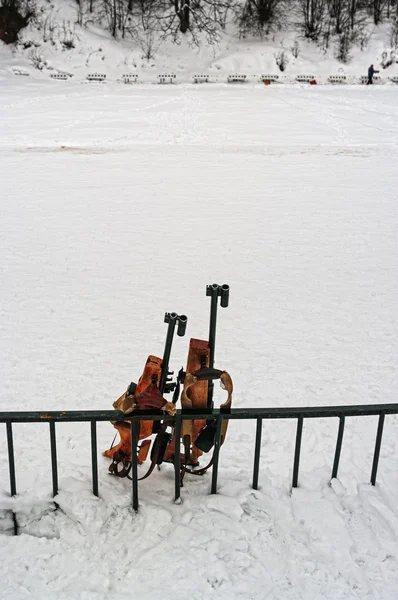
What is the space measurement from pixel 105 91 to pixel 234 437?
30.1 meters

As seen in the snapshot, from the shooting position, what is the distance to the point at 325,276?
9320 mm

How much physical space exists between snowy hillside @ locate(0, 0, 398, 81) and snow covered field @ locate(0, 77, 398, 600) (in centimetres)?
1952

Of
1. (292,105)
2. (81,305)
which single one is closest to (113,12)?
(292,105)

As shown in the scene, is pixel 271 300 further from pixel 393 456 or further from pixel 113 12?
pixel 113 12

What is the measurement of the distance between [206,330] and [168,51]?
38391mm

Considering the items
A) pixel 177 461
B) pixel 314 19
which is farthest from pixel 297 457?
pixel 314 19

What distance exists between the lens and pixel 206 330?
7453mm

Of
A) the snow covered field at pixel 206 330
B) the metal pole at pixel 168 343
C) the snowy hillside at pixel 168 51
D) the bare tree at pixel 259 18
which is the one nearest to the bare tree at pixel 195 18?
the snowy hillside at pixel 168 51

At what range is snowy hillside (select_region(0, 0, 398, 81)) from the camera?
127 feet

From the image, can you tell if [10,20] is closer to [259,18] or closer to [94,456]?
[259,18]

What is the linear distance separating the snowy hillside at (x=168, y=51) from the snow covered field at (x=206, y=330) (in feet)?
64.0

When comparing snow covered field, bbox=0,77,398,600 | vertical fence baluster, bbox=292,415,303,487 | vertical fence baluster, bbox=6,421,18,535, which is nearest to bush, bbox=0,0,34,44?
snow covered field, bbox=0,77,398,600

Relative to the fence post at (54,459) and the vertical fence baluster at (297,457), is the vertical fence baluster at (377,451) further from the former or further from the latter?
the fence post at (54,459)

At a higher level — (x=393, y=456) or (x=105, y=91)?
(x=105, y=91)
